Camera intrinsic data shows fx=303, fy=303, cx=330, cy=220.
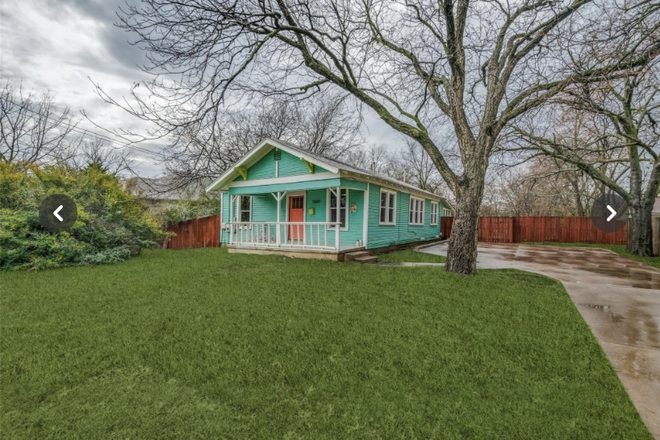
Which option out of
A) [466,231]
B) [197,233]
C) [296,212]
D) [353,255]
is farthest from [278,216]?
[197,233]

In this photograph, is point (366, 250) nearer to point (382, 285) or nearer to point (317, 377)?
point (382, 285)

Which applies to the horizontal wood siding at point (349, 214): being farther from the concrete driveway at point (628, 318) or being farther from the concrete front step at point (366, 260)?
the concrete driveway at point (628, 318)

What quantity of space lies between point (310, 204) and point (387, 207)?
2.99 meters

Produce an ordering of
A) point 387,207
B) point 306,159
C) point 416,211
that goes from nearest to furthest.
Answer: point 306,159
point 387,207
point 416,211

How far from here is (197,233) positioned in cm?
1542

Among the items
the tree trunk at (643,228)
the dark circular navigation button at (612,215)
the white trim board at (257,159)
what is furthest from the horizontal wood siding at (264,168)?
the dark circular navigation button at (612,215)

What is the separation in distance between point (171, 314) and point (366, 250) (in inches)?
271

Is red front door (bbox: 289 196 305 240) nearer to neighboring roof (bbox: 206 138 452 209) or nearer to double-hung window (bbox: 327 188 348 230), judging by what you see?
double-hung window (bbox: 327 188 348 230)

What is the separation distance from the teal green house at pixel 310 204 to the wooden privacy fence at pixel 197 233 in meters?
1.79

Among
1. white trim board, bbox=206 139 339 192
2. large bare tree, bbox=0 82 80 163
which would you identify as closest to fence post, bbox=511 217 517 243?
white trim board, bbox=206 139 339 192

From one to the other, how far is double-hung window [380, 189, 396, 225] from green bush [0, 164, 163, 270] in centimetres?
795

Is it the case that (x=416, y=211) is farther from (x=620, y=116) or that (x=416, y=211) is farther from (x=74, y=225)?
(x=74, y=225)

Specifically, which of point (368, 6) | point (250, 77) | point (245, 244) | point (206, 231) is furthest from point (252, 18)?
point (206, 231)

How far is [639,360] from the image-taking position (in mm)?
2830
